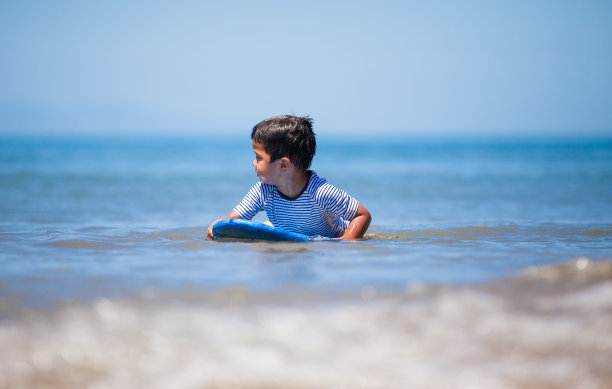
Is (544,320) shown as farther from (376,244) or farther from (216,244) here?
A: (216,244)

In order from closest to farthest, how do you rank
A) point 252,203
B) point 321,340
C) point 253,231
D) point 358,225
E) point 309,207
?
point 321,340, point 253,231, point 358,225, point 309,207, point 252,203

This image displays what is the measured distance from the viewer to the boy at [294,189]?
455 cm

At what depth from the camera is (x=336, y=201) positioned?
180 inches

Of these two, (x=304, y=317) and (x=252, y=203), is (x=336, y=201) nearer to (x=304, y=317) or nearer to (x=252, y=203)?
(x=252, y=203)

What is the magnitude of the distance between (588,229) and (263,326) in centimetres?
471

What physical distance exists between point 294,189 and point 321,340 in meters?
2.52

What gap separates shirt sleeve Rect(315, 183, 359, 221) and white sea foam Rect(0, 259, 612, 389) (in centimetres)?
194

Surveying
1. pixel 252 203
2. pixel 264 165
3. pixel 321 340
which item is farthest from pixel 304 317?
pixel 252 203

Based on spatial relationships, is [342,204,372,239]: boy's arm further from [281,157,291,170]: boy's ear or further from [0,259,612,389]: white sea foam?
[0,259,612,389]: white sea foam

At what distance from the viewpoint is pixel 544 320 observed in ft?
7.72

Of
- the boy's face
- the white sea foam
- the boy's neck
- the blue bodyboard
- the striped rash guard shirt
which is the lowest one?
the white sea foam

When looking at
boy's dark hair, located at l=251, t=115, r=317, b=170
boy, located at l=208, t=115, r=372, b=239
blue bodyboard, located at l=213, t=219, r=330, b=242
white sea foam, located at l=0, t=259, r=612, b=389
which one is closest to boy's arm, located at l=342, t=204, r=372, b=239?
boy, located at l=208, t=115, r=372, b=239

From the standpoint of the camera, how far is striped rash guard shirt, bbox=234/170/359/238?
458 cm

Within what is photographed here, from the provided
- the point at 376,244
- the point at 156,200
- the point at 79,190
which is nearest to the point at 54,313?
the point at 376,244
